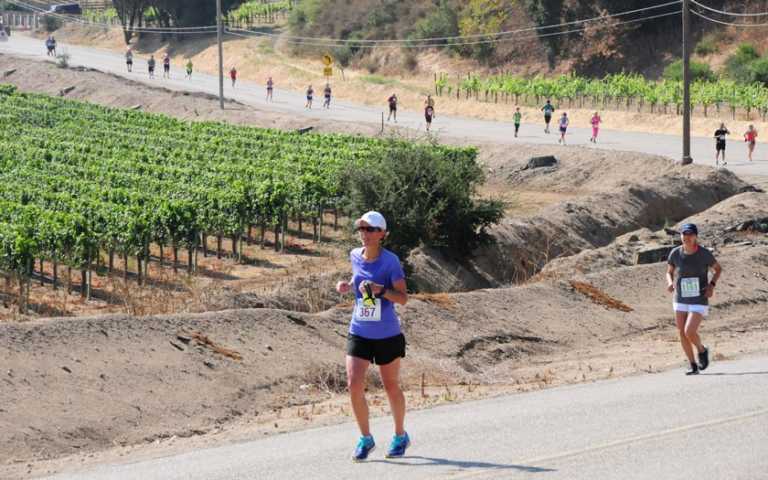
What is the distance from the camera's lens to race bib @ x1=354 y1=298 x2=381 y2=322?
421 inches

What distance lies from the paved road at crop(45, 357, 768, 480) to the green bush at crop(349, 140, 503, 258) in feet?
45.2

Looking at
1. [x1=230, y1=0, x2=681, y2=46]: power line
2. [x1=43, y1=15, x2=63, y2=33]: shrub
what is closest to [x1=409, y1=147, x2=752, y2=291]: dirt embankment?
[x1=230, y1=0, x2=681, y2=46]: power line

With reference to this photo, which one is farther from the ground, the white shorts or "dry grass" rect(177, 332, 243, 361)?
the white shorts

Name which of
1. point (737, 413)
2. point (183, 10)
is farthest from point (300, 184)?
point (183, 10)

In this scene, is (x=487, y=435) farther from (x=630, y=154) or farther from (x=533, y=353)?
(x=630, y=154)

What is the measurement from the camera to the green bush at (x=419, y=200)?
27359mm

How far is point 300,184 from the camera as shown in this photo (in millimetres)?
34656

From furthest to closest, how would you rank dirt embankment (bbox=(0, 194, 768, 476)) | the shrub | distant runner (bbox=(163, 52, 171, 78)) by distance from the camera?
the shrub
distant runner (bbox=(163, 52, 171, 78))
dirt embankment (bbox=(0, 194, 768, 476))

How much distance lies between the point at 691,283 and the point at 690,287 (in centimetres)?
5

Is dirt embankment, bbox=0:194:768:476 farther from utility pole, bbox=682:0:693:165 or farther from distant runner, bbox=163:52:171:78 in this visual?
distant runner, bbox=163:52:171:78

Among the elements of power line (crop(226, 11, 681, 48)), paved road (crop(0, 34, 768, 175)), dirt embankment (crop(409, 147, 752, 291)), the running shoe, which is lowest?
dirt embankment (crop(409, 147, 752, 291))

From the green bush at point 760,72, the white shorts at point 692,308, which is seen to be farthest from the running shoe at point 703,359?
the green bush at point 760,72

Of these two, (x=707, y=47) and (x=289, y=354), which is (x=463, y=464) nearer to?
(x=289, y=354)

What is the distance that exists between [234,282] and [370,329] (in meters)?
18.3
